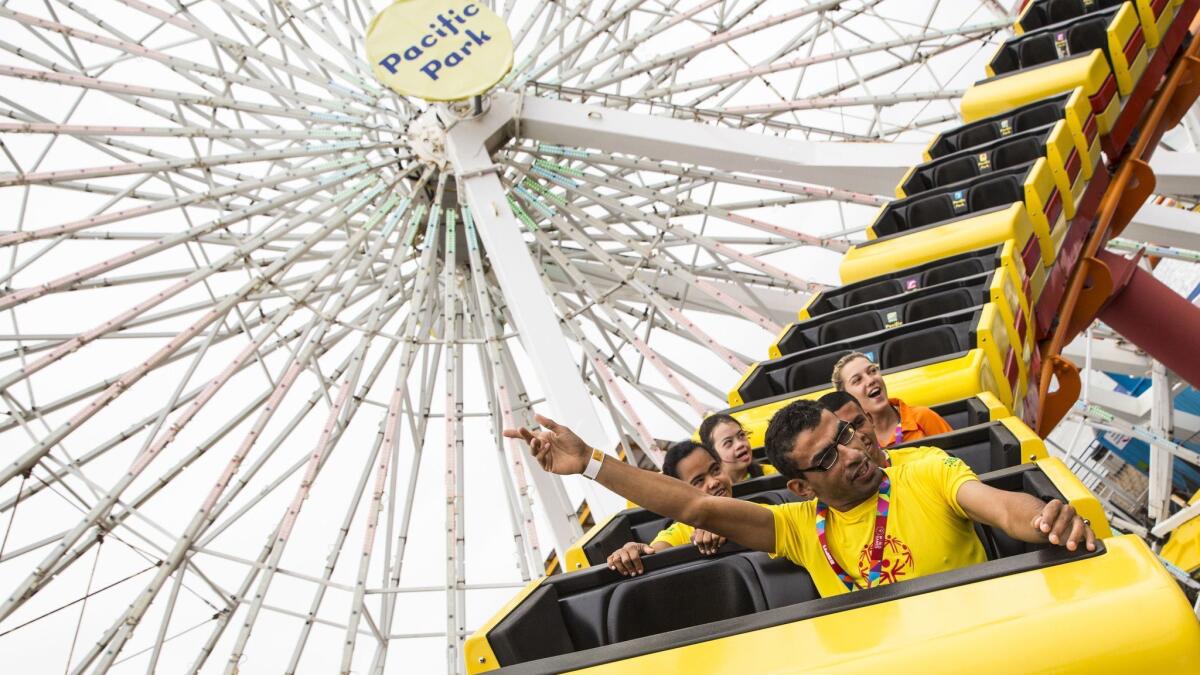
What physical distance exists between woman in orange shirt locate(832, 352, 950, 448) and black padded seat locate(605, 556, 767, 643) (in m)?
1.34

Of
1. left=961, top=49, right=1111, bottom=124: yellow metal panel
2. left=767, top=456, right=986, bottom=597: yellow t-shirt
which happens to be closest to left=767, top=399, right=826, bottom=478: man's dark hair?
left=767, top=456, right=986, bottom=597: yellow t-shirt

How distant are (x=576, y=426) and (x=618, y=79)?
5501 millimetres

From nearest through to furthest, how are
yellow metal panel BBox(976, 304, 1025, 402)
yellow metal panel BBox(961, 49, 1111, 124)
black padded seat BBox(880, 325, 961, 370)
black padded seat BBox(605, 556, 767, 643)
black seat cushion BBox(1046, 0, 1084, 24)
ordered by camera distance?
black padded seat BBox(605, 556, 767, 643) < yellow metal panel BBox(976, 304, 1025, 402) < black padded seat BBox(880, 325, 961, 370) < yellow metal panel BBox(961, 49, 1111, 124) < black seat cushion BBox(1046, 0, 1084, 24)

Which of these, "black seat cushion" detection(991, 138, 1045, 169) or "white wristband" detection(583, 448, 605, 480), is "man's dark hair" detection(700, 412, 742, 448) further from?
"black seat cushion" detection(991, 138, 1045, 169)

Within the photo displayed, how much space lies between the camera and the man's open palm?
362cm

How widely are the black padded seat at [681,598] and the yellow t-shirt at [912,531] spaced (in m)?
0.27

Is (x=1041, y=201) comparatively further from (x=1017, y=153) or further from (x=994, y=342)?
(x=994, y=342)

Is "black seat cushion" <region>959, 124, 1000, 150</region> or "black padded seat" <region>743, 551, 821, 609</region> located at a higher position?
"black seat cushion" <region>959, 124, 1000, 150</region>

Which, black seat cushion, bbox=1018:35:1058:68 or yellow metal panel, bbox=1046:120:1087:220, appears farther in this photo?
black seat cushion, bbox=1018:35:1058:68

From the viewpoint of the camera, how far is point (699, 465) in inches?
191

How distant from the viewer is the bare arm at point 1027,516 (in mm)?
2986

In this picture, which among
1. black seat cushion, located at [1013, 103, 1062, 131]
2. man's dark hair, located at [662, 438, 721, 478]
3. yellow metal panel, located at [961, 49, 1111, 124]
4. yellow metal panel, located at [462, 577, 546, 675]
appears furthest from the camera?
yellow metal panel, located at [961, 49, 1111, 124]

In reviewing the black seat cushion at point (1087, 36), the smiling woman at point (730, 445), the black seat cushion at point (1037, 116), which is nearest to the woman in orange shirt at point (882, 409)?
the smiling woman at point (730, 445)

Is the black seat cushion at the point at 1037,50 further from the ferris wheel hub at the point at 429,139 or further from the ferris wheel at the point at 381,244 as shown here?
the ferris wheel hub at the point at 429,139
